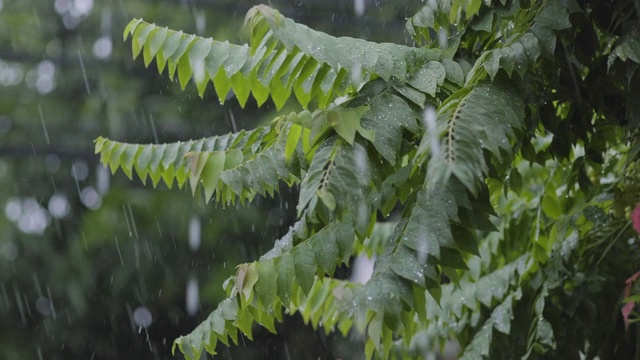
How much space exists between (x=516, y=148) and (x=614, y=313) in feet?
2.66

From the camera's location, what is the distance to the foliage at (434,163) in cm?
180

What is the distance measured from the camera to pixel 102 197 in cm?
578

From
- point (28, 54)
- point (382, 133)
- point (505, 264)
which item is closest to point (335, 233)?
point (382, 133)

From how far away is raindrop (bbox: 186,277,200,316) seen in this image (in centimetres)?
580

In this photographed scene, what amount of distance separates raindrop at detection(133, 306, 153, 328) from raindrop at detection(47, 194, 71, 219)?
788 mm

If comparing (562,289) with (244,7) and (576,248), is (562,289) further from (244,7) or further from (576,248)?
(244,7)

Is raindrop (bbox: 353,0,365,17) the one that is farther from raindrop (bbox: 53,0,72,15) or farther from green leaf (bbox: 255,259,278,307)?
green leaf (bbox: 255,259,278,307)

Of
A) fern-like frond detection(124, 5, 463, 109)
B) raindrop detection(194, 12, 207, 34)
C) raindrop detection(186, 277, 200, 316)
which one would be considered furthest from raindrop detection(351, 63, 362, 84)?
raindrop detection(186, 277, 200, 316)

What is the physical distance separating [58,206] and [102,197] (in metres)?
0.31

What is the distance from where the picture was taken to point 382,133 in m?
1.93

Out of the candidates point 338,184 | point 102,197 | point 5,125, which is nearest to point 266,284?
point 338,184

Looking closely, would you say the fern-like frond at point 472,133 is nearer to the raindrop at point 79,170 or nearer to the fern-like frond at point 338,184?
the fern-like frond at point 338,184

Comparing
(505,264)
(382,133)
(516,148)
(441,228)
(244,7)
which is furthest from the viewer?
(244,7)

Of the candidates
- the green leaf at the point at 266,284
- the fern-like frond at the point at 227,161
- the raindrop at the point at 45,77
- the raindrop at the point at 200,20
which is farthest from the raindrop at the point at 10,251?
the green leaf at the point at 266,284
